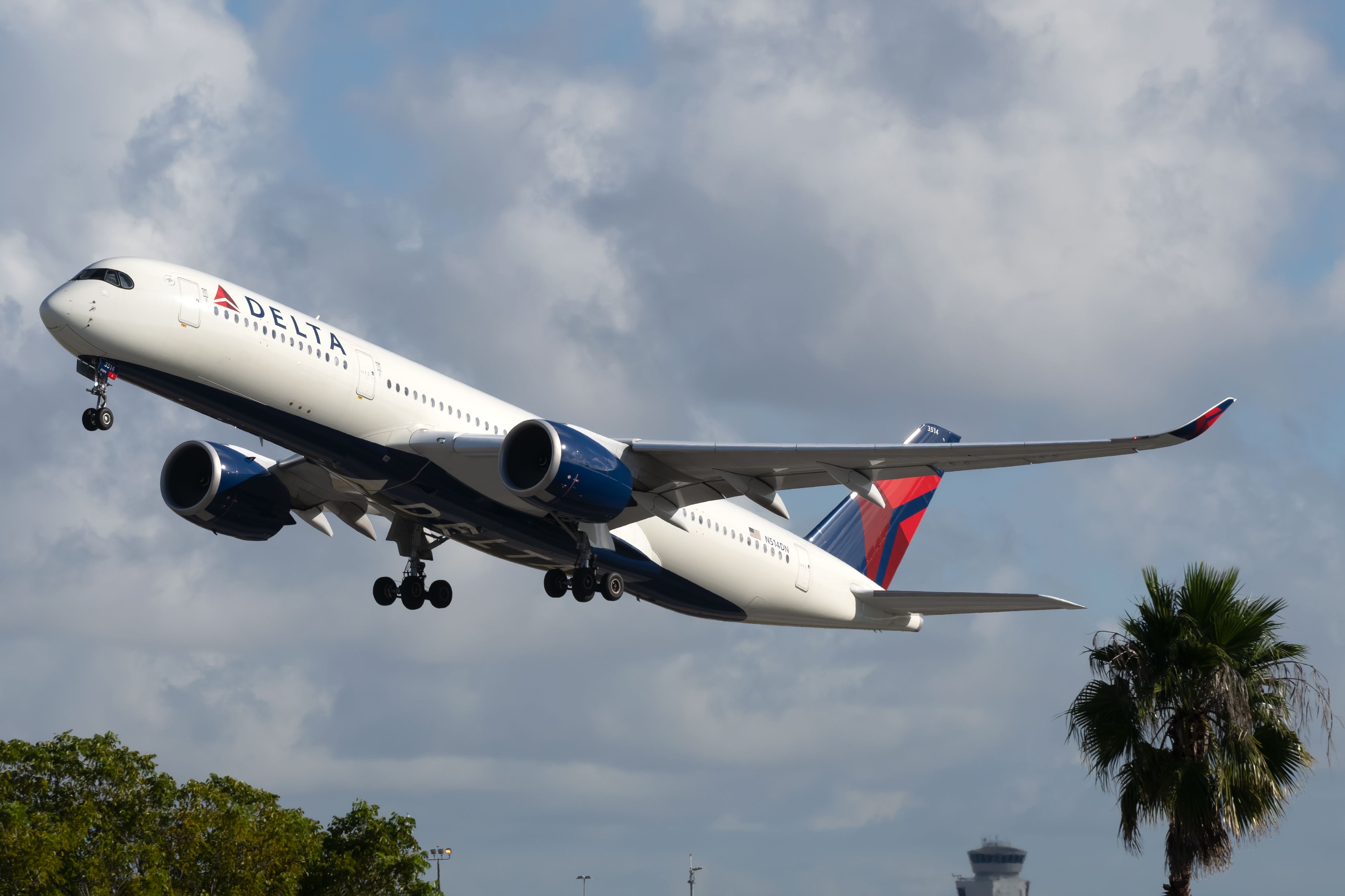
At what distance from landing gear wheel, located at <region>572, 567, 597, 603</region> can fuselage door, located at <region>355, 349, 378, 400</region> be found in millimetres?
6059

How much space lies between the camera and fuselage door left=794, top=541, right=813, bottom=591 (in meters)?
37.4

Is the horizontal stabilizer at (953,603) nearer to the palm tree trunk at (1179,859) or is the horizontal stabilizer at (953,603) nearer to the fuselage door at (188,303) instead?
the palm tree trunk at (1179,859)

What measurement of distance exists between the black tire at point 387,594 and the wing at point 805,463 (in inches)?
316

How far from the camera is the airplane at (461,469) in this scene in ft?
86.7

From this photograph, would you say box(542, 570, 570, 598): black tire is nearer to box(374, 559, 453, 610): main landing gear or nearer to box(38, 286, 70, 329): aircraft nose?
box(374, 559, 453, 610): main landing gear

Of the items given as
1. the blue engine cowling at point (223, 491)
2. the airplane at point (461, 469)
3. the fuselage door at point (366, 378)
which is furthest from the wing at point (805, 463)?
the blue engine cowling at point (223, 491)

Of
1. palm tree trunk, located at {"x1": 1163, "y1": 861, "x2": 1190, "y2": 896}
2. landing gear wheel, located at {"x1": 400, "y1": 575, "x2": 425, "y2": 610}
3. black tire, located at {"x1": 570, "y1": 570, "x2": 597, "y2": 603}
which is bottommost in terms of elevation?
palm tree trunk, located at {"x1": 1163, "y1": 861, "x2": 1190, "y2": 896}

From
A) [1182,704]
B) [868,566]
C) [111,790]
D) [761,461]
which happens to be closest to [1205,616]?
[1182,704]

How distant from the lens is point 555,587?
32812 mm

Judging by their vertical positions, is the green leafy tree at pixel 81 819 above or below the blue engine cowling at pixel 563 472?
below

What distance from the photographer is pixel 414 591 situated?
1426 inches

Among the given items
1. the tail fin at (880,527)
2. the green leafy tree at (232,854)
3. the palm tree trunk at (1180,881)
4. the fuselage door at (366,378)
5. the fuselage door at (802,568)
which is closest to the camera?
the palm tree trunk at (1180,881)

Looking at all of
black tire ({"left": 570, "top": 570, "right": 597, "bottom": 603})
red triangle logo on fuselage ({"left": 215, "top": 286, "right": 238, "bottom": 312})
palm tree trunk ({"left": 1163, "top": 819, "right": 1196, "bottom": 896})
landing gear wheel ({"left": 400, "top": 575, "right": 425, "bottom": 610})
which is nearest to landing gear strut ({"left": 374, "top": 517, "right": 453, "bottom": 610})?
landing gear wheel ({"left": 400, "top": 575, "right": 425, "bottom": 610})

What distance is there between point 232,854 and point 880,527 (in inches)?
865
